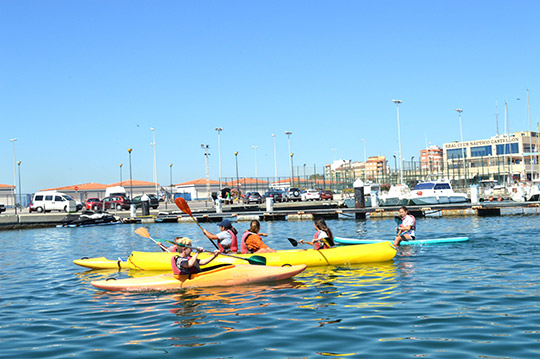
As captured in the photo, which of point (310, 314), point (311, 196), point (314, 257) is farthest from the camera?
point (311, 196)

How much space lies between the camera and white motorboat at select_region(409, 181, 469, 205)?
38.3 metres

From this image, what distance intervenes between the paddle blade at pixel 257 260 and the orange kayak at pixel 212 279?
0.66 meters

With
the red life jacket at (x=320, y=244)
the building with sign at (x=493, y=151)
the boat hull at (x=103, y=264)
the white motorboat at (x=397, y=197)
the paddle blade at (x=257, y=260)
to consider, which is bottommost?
the boat hull at (x=103, y=264)

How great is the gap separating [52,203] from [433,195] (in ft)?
98.0

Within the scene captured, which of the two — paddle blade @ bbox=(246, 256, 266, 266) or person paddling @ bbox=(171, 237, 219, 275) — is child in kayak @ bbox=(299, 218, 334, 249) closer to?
paddle blade @ bbox=(246, 256, 266, 266)

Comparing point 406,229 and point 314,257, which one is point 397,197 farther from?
point 314,257

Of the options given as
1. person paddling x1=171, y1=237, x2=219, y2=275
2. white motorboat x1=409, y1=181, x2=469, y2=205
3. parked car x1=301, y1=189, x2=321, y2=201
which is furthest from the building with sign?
person paddling x1=171, y1=237, x2=219, y2=275

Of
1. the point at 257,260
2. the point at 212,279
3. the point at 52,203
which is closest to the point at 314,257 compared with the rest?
the point at 257,260

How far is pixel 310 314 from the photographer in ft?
30.2

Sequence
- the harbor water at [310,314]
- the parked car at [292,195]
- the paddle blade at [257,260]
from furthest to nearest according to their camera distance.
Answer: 1. the parked car at [292,195]
2. the paddle blade at [257,260]
3. the harbor water at [310,314]

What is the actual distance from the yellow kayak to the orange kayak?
4.32 feet

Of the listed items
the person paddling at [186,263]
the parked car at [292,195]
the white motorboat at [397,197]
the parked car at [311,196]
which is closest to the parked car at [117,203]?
the parked car at [292,195]

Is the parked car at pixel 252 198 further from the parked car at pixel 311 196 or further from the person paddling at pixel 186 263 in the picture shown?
the person paddling at pixel 186 263

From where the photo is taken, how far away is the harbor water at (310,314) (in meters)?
7.30
